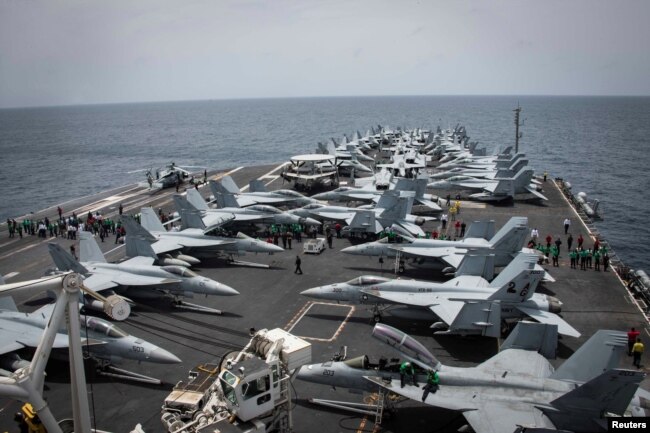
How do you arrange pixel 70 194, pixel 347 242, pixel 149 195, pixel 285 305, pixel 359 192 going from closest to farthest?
1. pixel 285 305
2. pixel 347 242
3. pixel 359 192
4. pixel 149 195
5. pixel 70 194

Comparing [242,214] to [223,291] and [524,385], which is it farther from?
[524,385]

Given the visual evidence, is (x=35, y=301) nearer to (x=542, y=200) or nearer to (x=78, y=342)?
(x=78, y=342)

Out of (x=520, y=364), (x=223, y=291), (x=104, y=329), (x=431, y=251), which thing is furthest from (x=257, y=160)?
(x=520, y=364)

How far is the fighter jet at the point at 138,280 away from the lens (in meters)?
30.3

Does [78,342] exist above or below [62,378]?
above

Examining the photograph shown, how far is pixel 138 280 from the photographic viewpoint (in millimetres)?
31016

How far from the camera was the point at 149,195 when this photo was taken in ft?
218

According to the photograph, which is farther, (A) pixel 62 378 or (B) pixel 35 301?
(B) pixel 35 301

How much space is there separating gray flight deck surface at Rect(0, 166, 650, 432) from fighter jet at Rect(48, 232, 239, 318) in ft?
4.50

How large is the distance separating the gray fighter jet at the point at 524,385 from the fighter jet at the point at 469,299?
13.3 ft

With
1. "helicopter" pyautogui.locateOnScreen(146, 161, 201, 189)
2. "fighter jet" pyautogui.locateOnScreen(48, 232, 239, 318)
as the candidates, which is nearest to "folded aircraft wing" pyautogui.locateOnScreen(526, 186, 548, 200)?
"fighter jet" pyautogui.locateOnScreen(48, 232, 239, 318)

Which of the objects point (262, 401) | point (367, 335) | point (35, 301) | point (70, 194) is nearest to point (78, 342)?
point (262, 401)

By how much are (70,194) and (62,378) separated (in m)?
71.3

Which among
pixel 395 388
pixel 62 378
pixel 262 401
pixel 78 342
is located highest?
pixel 78 342
